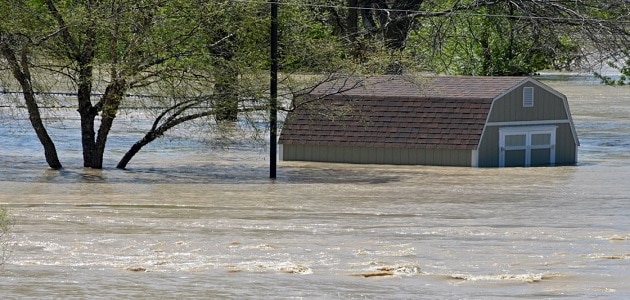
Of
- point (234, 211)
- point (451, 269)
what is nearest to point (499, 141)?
point (234, 211)

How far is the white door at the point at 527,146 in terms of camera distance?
35344 millimetres

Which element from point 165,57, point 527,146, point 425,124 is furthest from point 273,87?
point 527,146

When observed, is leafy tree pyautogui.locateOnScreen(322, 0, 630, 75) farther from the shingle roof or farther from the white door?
the white door

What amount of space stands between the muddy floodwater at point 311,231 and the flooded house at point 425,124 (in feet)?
2.15

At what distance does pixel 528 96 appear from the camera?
118ft

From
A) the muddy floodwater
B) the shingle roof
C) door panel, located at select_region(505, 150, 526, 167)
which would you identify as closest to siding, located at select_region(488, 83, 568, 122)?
the shingle roof

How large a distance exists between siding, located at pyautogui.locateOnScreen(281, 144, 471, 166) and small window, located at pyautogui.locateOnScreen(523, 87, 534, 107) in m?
2.39

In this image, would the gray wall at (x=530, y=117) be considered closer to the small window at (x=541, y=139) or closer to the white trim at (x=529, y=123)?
the white trim at (x=529, y=123)

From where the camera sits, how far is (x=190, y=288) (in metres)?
15.6

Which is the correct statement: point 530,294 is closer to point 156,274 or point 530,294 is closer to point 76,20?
point 156,274

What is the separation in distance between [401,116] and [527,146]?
11.2 feet

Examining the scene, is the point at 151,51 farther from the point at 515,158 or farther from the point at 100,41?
the point at 515,158

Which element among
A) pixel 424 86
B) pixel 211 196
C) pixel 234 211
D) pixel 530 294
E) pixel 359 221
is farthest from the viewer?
pixel 424 86

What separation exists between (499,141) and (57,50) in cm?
1136
